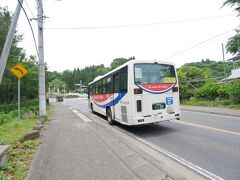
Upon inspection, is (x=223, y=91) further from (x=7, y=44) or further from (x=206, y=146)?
(x=7, y=44)

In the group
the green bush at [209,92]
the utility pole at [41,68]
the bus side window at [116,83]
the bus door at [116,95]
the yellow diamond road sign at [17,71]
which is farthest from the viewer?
the green bush at [209,92]

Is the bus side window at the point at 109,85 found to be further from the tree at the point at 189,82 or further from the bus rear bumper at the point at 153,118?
the tree at the point at 189,82

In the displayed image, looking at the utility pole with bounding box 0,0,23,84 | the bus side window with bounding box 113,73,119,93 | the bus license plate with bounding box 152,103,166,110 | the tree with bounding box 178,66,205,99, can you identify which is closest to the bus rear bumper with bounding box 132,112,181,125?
the bus license plate with bounding box 152,103,166,110

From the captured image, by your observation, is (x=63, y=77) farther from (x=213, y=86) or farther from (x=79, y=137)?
(x=79, y=137)

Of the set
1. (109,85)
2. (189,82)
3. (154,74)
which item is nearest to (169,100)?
(154,74)

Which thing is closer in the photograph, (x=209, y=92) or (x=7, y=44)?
(x=7, y=44)

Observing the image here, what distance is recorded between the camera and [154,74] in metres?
8.98

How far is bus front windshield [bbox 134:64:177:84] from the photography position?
28.5ft

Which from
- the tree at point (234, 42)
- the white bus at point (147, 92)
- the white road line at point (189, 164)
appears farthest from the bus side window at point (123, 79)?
the tree at point (234, 42)

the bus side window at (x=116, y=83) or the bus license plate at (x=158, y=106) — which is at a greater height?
the bus side window at (x=116, y=83)

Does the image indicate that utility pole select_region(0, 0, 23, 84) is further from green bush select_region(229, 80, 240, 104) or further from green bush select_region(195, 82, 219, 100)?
green bush select_region(195, 82, 219, 100)

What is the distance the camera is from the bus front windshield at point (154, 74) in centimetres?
870

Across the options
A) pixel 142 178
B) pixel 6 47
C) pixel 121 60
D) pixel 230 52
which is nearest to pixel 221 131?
pixel 142 178

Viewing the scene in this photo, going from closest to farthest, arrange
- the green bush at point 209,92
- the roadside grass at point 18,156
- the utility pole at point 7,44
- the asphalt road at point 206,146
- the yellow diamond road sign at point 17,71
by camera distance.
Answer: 1. the roadside grass at point 18,156
2. the asphalt road at point 206,146
3. the utility pole at point 7,44
4. the yellow diamond road sign at point 17,71
5. the green bush at point 209,92
